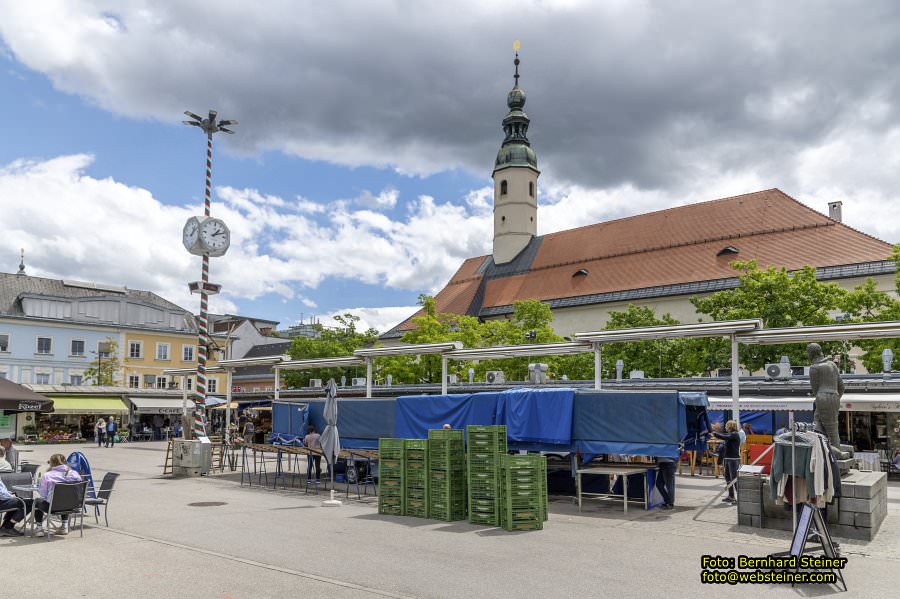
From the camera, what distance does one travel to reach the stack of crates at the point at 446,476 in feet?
46.2

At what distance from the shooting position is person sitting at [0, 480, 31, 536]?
1198 centimetres

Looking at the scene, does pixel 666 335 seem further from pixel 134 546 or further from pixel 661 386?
pixel 134 546

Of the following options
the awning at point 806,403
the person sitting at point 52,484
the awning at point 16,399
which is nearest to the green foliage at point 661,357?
the awning at point 806,403

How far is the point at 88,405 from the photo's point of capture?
50.4 metres

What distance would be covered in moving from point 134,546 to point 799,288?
3607 centimetres

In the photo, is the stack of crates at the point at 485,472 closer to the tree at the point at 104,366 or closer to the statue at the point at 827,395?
the statue at the point at 827,395

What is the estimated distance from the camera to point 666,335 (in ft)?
64.3

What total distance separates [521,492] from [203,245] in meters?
15.5

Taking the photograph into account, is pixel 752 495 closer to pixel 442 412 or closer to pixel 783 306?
pixel 442 412

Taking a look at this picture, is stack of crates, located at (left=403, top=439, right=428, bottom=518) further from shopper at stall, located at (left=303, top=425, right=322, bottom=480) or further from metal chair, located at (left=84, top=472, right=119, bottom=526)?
shopper at stall, located at (left=303, top=425, right=322, bottom=480)

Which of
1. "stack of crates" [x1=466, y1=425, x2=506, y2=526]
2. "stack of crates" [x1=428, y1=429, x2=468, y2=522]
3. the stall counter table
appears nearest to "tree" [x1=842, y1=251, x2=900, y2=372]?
the stall counter table

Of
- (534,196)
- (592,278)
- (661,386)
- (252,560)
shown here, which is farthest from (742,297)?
(534,196)

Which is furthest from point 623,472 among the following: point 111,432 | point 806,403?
point 111,432

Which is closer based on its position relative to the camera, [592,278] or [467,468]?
[467,468]
